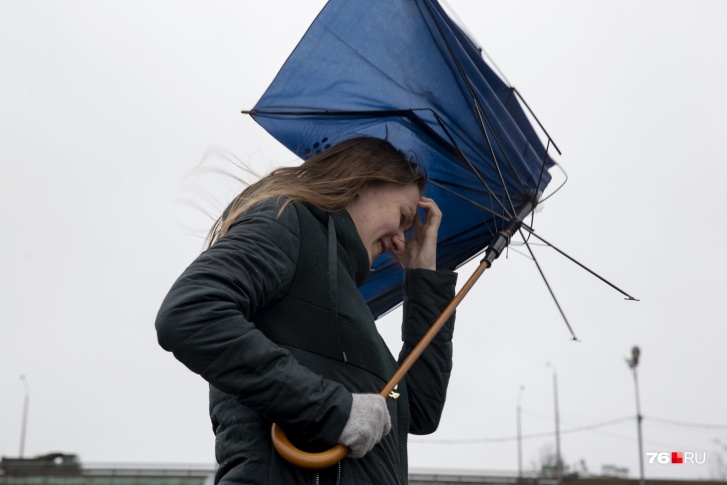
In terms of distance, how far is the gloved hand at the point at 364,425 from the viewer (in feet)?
8.80

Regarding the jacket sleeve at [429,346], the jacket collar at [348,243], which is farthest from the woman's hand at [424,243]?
the jacket collar at [348,243]

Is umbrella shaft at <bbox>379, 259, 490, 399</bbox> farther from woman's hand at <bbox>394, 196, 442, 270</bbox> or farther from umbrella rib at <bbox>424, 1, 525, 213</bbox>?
umbrella rib at <bbox>424, 1, 525, 213</bbox>

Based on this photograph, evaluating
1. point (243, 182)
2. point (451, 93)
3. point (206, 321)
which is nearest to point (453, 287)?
point (451, 93)

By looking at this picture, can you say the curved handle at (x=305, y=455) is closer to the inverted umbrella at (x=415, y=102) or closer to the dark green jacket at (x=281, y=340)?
the dark green jacket at (x=281, y=340)

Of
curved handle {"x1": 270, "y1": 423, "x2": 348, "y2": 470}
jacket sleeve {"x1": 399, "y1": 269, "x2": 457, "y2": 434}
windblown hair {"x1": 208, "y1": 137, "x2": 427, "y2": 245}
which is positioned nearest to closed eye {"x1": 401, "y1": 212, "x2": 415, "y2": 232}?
windblown hair {"x1": 208, "y1": 137, "x2": 427, "y2": 245}

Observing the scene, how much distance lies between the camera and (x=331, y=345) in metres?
2.91

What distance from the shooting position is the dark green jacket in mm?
2598

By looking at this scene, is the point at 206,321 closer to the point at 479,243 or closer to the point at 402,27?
the point at 402,27

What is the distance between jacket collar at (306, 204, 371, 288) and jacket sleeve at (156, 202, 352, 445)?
38cm

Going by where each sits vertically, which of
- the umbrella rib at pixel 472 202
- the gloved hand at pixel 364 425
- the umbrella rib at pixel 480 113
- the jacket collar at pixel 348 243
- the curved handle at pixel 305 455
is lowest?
the curved handle at pixel 305 455

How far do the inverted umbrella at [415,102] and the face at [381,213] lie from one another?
295 mm

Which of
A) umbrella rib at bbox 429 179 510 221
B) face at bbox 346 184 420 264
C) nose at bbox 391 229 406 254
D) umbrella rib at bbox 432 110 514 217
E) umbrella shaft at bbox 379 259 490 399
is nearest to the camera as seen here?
umbrella shaft at bbox 379 259 490 399

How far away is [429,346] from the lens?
382 cm

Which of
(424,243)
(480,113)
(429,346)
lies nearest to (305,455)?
(429,346)
